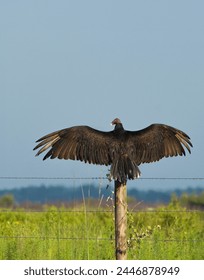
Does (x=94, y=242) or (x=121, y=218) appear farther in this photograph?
(x=94, y=242)

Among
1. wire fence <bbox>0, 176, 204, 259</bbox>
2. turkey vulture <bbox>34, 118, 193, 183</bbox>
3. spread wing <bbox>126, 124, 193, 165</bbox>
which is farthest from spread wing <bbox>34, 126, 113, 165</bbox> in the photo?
wire fence <bbox>0, 176, 204, 259</bbox>

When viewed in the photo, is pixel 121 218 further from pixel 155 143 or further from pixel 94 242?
pixel 94 242

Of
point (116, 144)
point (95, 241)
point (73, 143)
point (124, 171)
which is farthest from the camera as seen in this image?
point (95, 241)

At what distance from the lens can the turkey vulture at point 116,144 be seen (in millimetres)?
8367

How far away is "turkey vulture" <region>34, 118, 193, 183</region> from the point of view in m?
8.37

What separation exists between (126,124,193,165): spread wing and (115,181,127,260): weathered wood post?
1.11 feet

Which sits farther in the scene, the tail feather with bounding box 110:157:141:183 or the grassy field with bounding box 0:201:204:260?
the grassy field with bounding box 0:201:204:260

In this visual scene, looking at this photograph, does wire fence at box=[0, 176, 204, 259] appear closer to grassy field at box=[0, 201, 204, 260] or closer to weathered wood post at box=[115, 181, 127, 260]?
grassy field at box=[0, 201, 204, 260]

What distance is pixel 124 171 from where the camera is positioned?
8.16 meters

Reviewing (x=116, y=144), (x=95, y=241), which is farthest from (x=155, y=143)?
(x=95, y=241)

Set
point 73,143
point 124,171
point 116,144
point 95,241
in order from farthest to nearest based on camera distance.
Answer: point 95,241
point 73,143
point 116,144
point 124,171

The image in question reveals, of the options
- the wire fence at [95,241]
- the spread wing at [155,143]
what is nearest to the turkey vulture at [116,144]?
the spread wing at [155,143]

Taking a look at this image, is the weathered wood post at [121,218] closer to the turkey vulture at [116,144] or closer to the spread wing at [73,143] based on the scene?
the turkey vulture at [116,144]

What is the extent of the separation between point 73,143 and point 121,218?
90cm
